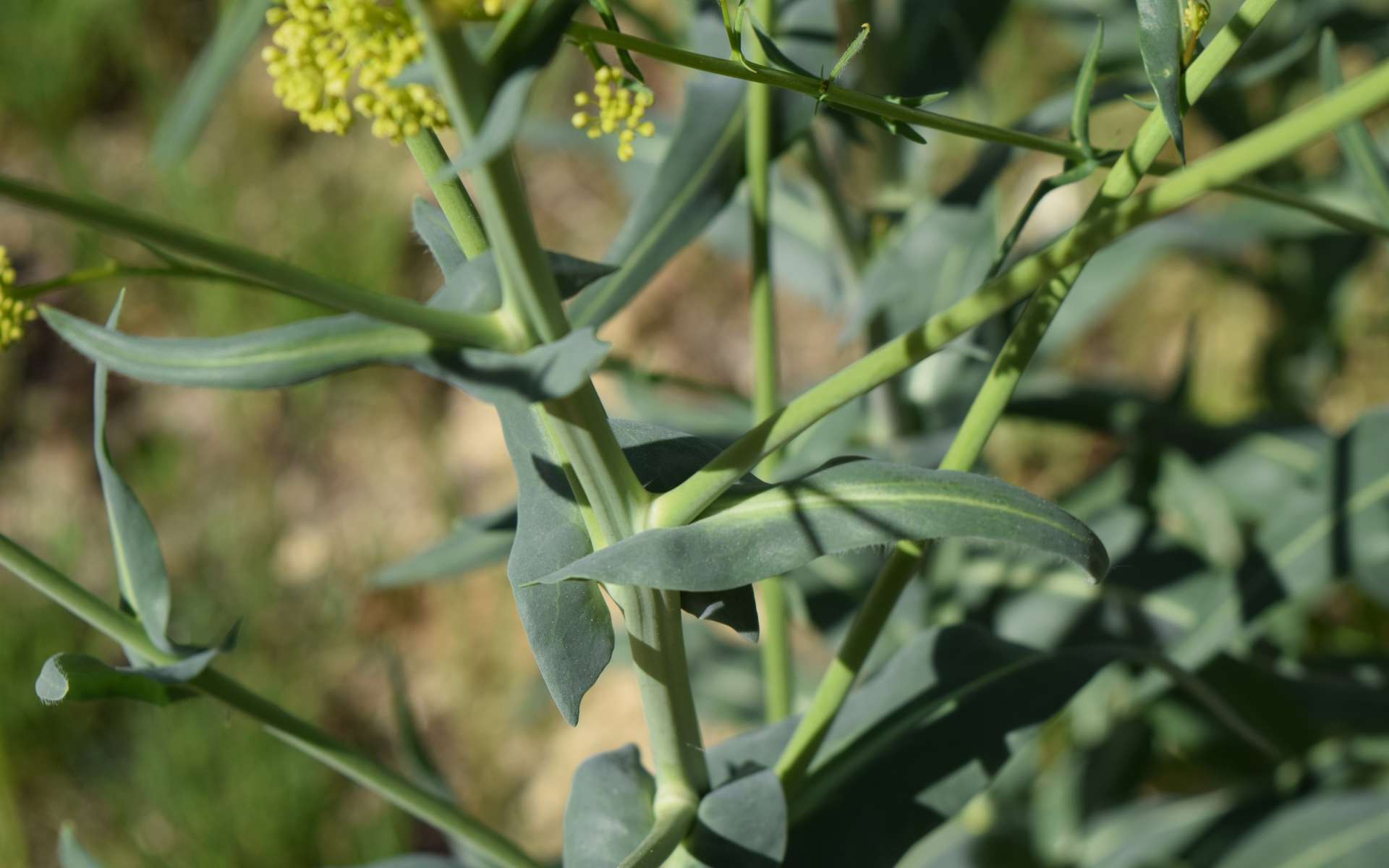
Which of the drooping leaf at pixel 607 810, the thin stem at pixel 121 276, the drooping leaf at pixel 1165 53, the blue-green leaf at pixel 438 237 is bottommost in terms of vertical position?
the drooping leaf at pixel 607 810

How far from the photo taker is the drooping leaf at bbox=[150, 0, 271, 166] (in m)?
0.68

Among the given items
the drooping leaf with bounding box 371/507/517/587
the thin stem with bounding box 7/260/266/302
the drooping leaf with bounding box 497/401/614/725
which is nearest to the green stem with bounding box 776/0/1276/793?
the drooping leaf with bounding box 497/401/614/725

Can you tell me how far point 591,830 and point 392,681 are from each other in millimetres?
285

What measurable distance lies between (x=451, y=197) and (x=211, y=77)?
1.52ft

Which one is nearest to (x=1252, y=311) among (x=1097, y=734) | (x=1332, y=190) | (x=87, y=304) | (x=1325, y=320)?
(x=1325, y=320)

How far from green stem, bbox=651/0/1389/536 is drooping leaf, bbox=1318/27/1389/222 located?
23cm

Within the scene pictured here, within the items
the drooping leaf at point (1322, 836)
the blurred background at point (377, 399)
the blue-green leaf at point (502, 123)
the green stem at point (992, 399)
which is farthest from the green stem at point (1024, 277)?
the drooping leaf at point (1322, 836)

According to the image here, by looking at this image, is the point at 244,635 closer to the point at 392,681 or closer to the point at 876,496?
the point at 392,681

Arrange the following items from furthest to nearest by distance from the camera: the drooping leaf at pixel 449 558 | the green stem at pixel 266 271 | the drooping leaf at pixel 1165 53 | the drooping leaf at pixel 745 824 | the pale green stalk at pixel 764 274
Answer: the drooping leaf at pixel 449 558 < the pale green stalk at pixel 764 274 < the drooping leaf at pixel 745 824 < the drooping leaf at pixel 1165 53 < the green stem at pixel 266 271

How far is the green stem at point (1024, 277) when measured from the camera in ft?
0.85

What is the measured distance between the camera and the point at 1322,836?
0.87 m

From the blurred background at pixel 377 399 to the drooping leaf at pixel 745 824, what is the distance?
0.50m

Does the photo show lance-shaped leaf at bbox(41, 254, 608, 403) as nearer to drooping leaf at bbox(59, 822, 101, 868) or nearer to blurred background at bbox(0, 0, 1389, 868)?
drooping leaf at bbox(59, 822, 101, 868)

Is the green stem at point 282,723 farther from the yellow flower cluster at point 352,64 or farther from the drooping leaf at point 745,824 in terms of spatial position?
the yellow flower cluster at point 352,64
